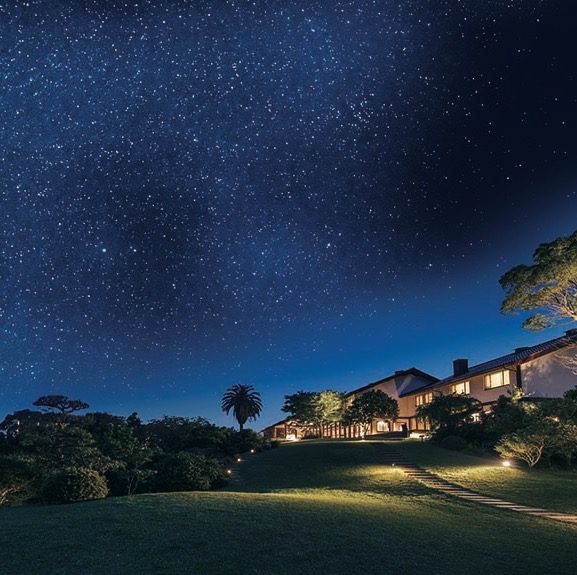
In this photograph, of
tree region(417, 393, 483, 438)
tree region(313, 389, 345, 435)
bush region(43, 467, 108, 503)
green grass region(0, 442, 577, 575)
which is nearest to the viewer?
green grass region(0, 442, 577, 575)

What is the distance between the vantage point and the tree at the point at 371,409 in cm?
5891

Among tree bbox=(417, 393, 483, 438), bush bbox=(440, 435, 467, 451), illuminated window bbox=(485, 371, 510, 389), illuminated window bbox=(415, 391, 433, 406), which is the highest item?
illuminated window bbox=(485, 371, 510, 389)

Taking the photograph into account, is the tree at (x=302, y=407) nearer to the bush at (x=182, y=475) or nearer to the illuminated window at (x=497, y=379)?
the illuminated window at (x=497, y=379)

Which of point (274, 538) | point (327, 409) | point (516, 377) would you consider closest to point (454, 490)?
point (274, 538)

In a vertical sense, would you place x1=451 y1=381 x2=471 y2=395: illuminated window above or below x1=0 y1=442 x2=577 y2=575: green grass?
above

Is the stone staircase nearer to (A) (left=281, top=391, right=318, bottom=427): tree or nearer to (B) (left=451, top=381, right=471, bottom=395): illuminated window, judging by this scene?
(B) (left=451, top=381, right=471, bottom=395): illuminated window

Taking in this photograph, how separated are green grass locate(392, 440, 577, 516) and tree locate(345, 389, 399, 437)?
82.5 ft

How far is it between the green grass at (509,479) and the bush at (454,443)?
3311 mm

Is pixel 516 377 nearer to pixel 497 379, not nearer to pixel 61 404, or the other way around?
pixel 497 379

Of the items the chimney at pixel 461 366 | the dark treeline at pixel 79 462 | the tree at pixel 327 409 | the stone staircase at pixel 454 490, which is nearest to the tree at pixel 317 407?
the tree at pixel 327 409

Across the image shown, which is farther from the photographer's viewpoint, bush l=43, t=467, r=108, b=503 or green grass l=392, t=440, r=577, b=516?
green grass l=392, t=440, r=577, b=516

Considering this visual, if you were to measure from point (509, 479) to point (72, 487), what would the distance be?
1936 centimetres

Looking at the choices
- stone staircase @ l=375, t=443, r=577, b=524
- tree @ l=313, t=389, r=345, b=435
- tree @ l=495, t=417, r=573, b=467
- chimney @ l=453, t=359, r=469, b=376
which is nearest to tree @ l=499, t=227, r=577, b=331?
tree @ l=495, t=417, r=573, b=467

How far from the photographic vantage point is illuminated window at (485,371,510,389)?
4259 centimetres
